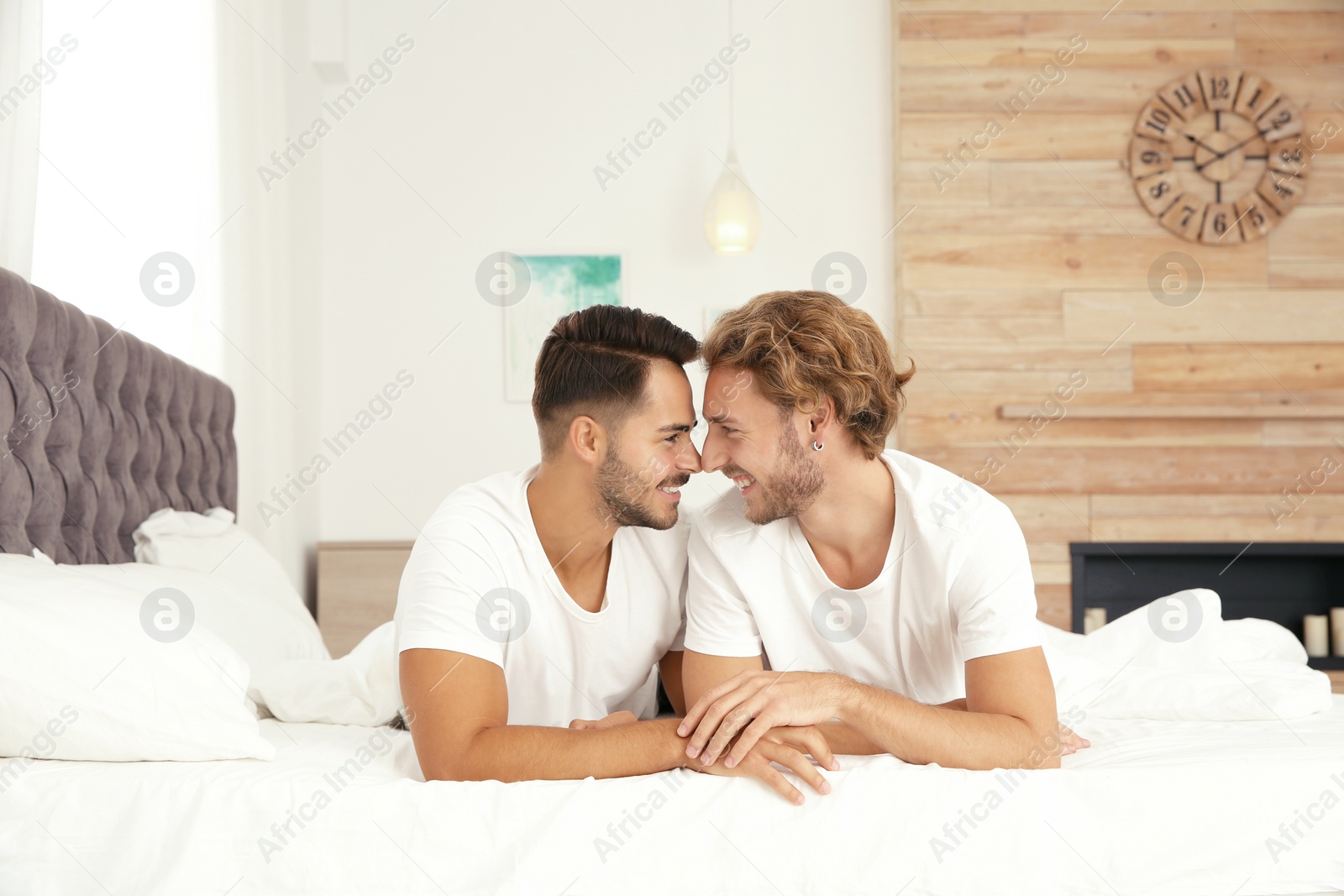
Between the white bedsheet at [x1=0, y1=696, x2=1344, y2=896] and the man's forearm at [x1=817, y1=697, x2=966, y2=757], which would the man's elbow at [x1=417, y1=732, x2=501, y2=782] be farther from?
the man's forearm at [x1=817, y1=697, x2=966, y2=757]

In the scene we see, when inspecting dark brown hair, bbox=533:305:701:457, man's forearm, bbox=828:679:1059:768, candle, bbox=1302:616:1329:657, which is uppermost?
dark brown hair, bbox=533:305:701:457

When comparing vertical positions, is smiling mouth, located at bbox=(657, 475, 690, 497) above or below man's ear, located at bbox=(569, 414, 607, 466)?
below

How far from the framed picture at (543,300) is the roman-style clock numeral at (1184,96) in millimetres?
2208

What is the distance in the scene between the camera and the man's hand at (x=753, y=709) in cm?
133

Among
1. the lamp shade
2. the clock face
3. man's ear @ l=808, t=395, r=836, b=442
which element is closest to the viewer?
man's ear @ l=808, t=395, r=836, b=442

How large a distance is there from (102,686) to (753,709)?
2.83 feet

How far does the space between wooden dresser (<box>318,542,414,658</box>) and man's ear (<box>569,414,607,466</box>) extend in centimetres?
211

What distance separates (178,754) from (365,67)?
330 centimetres

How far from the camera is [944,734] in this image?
53.3 inches

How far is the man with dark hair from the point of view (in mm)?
1559

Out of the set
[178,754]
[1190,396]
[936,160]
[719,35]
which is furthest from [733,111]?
[178,754]

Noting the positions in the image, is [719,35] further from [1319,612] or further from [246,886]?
[246,886]

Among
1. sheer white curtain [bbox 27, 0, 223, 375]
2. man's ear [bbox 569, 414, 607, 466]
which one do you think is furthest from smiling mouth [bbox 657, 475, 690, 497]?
sheer white curtain [bbox 27, 0, 223, 375]

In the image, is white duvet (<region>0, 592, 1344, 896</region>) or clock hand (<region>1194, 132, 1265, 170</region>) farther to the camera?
clock hand (<region>1194, 132, 1265, 170</region>)
